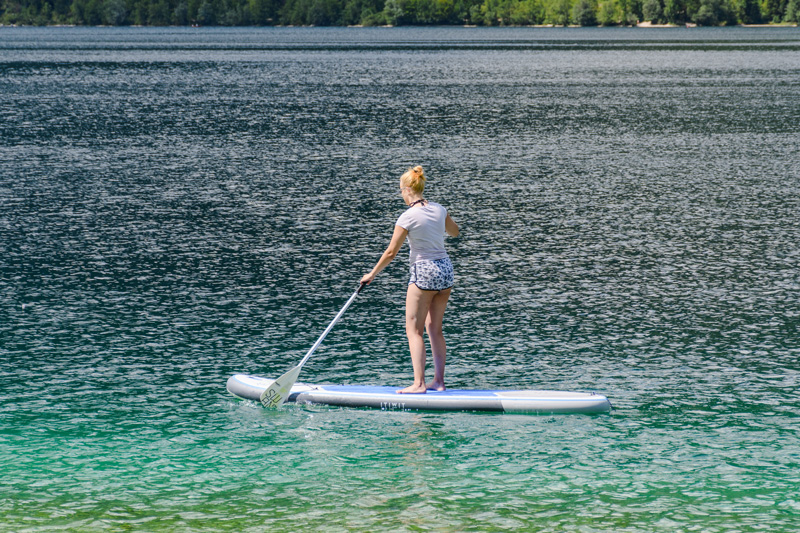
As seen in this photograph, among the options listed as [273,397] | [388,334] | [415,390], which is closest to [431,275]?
[415,390]

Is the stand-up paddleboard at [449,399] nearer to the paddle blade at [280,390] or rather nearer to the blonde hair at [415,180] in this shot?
the paddle blade at [280,390]

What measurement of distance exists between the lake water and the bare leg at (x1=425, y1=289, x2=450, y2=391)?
432mm

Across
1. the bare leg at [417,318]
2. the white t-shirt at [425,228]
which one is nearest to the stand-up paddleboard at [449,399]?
the bare leg at [417,318]

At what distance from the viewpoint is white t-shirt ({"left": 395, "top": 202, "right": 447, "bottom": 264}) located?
9.87 meters

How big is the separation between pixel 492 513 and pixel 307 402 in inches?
117

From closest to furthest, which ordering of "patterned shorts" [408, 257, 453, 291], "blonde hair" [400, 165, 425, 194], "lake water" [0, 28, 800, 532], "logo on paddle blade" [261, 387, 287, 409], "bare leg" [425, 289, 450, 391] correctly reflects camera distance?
1. "lake water" [0, 28, 800, 532]
2. "blonde hair" [400, 165, 425, 194]
3. "patterned shorts" [408, 257, 453, 291]
4. "bare leg" [425, 289, 450, 391]
5. "logo on paddle blade" [261, 387, 287, 409]

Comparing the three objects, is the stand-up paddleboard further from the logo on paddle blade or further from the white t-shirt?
the white t-shirt

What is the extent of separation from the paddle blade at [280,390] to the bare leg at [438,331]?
1.30 m

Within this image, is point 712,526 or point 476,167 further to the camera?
point 476,167

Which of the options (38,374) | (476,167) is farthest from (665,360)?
(476,167)

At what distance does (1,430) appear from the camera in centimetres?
988

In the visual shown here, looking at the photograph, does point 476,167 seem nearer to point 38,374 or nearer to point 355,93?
point 38,374

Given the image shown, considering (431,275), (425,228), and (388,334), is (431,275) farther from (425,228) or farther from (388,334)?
(388,334)

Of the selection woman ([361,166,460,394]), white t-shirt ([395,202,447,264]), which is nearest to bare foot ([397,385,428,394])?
woman ([361,166,460,394])
